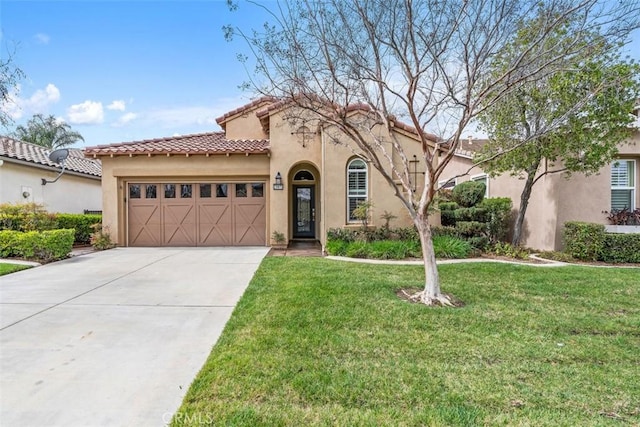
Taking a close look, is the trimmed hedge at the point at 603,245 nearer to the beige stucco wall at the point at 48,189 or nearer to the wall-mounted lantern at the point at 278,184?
the wall-mounted lantern at the point at 278,184

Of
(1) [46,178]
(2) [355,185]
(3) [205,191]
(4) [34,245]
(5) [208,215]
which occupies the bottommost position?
(4) [34,245]

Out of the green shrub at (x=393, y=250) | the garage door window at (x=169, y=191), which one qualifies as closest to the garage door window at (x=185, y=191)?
the garage door window at (x=169, y=191)

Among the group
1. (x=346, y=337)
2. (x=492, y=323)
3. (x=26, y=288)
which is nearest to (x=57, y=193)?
(x=26, y=288)

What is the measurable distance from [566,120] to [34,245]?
45.7ft

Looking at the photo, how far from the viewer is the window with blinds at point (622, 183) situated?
35.9 feet

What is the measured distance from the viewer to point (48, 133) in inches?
1319

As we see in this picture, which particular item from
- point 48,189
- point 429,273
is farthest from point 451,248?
point 48,189

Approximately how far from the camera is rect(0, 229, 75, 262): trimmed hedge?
32.6ft

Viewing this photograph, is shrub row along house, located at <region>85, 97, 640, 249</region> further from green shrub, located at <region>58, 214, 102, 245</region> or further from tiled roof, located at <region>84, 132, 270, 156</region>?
green shrub, located at <region>58, 214, 102, 245</region>

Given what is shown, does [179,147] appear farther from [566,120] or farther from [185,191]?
[566,120]

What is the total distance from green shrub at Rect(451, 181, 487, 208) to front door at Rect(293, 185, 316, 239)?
19.8 feet

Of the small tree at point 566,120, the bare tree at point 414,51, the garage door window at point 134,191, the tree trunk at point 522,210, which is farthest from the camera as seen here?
the garage door window at point 134,191

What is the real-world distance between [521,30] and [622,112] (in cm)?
546

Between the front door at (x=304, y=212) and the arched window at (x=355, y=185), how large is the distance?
3.25 metres
